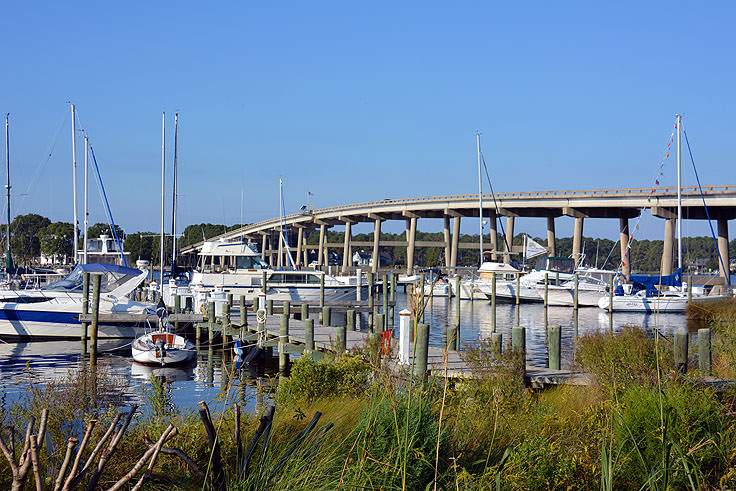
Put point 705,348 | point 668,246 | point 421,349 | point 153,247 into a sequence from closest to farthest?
point 421,349, point 705,348, point 668,246, point 153,247

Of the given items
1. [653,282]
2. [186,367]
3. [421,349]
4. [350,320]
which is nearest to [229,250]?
[350,320]

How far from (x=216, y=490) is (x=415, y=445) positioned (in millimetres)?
1686

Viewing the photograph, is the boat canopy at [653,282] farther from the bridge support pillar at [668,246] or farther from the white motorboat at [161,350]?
the white motorboat at [161,350]

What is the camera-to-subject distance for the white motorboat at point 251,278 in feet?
137

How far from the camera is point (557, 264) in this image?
2491 inches

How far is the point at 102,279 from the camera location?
29.2 meters

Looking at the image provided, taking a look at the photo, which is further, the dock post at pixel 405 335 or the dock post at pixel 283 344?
the dock post at pixel 283 344

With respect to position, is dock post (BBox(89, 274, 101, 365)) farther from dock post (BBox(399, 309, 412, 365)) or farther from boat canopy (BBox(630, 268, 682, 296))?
boat canopy (BBox(630, 268, 682, 296))

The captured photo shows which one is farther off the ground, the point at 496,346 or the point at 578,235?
the point at 578,235

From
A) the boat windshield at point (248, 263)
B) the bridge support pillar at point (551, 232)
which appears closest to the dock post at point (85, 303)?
the boat windshield at point (248, 263)

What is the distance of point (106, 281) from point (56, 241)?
118389 millimetres

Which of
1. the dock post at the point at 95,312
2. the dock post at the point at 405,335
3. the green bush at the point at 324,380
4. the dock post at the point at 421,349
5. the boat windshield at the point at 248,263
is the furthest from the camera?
the boat windshield at the point at 248,263

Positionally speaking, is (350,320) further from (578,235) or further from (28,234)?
(28,234)

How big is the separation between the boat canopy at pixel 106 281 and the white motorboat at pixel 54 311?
0.13ft
